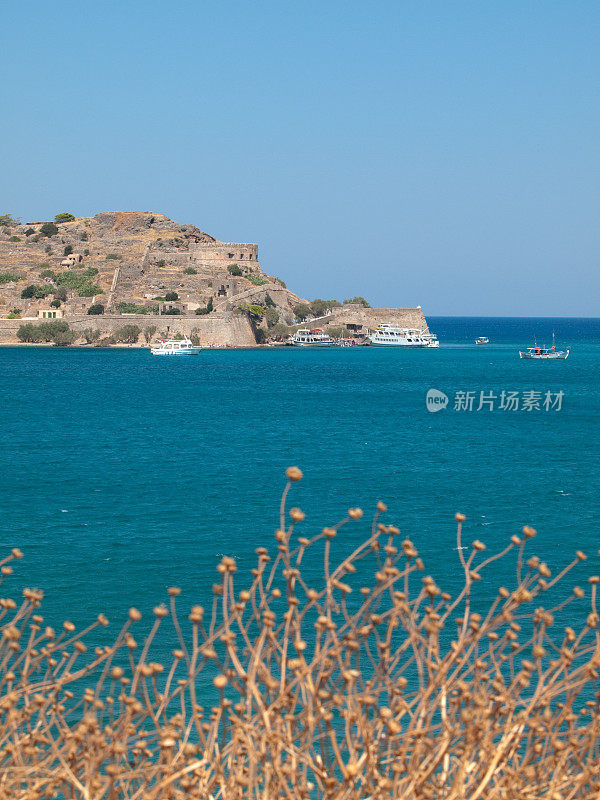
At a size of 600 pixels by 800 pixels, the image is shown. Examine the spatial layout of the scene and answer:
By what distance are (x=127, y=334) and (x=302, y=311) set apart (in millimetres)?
16094

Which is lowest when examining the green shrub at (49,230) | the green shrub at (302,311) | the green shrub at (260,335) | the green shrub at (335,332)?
the green shrub at (260,335)

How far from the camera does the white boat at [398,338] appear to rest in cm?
7344

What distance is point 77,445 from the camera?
70.1 feet

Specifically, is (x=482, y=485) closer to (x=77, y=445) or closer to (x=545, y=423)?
(x=77, y=445)

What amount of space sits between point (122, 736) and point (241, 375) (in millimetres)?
43225

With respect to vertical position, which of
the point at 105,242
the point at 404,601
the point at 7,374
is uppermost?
the point at 105,242

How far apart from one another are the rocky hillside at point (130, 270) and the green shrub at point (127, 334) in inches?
57.3

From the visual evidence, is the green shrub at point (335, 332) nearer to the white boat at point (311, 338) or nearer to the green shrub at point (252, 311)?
the white boat at point (311, 338)

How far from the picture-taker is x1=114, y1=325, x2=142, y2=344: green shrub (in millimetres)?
63719

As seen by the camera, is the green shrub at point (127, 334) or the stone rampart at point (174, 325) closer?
the stone rampart at point (174, 325)

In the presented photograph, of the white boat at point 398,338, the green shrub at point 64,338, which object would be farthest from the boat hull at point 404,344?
the green shrub at point 64,338

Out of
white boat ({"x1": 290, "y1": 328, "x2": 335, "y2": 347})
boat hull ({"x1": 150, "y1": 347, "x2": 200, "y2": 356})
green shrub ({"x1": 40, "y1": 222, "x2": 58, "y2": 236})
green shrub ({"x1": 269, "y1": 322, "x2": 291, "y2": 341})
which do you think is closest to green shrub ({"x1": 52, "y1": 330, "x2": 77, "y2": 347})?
boat hull ({"x1": 150, "y1": 347, "x2": 200, "y2": 356})

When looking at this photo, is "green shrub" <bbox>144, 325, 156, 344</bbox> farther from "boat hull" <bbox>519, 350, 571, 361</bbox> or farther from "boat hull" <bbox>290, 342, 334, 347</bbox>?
"boat hull" <bbox>519, 350, 571, 361</bbox>

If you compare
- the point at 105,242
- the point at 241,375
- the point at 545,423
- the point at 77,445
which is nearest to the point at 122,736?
the point at 77,445
